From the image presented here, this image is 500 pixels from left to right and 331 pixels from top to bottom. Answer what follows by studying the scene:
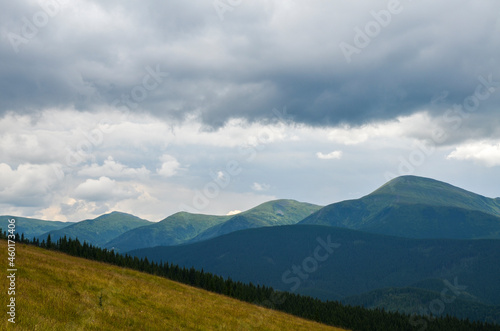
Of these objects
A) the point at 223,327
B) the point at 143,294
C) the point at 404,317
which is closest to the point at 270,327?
the point at 223,327

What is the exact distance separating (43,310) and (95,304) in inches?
202

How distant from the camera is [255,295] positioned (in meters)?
154

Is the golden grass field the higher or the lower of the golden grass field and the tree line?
the higher

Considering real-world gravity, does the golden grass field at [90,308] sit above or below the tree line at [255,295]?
above

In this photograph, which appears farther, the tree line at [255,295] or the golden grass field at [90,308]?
the tree line at [255,295]

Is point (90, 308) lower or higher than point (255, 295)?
higher

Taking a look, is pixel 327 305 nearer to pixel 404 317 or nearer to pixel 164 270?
pixel 404 317

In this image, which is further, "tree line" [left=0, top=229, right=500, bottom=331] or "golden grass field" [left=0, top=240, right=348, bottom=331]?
"tree line" [left=0, top=229, right=500, bottom=331]

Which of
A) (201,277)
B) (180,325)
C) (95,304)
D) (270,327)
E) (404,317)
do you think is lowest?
(404,317)

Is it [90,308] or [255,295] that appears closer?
[90,308]

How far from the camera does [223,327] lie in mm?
31406

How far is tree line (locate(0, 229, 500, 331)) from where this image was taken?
125750mm

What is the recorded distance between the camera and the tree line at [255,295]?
126 meters

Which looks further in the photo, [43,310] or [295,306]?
[295,306]
